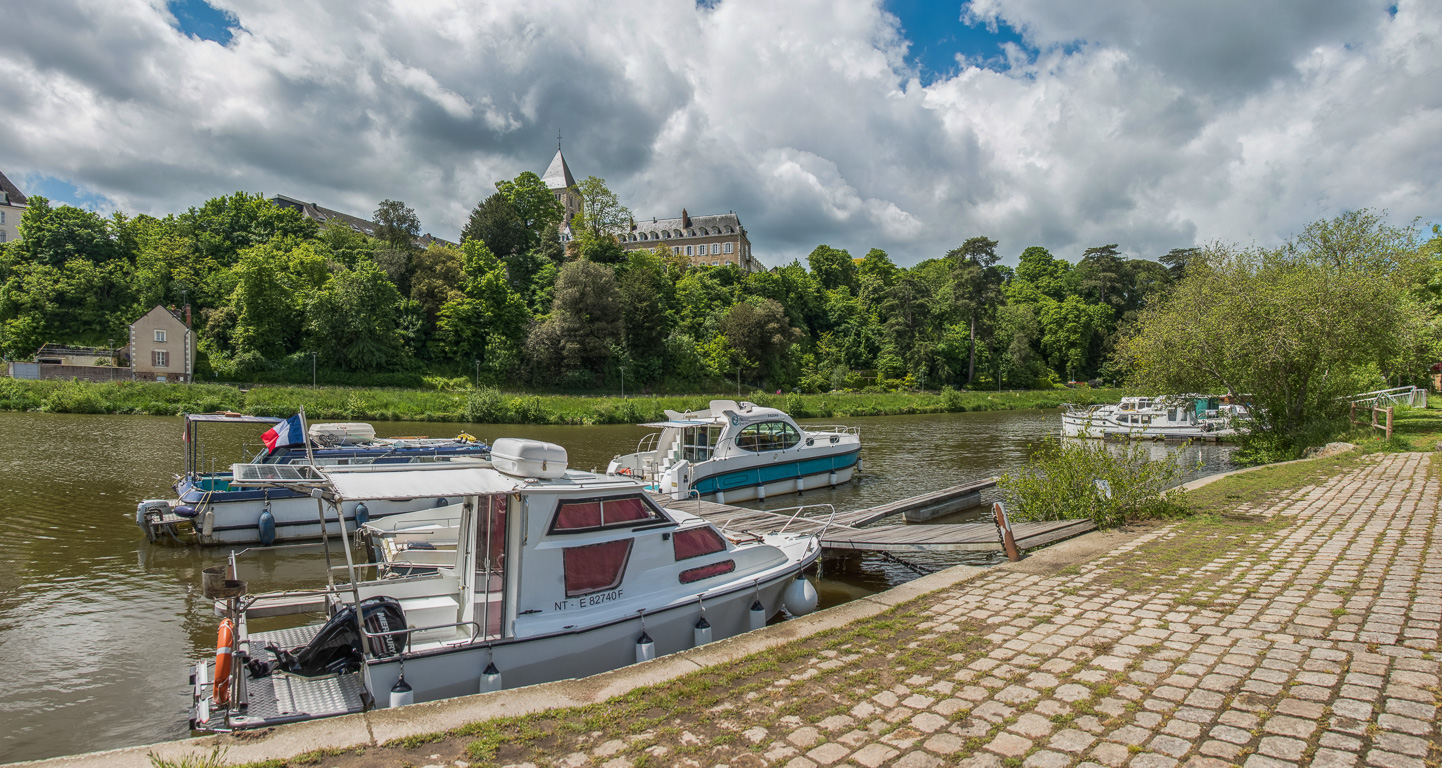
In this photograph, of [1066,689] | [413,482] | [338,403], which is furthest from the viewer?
[338,403]

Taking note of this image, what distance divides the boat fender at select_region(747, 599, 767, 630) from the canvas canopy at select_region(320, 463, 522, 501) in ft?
12.7

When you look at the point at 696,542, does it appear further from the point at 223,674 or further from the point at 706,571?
the point at 223,674

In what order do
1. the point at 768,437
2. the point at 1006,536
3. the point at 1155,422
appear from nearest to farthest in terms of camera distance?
1. the point at 1006,536
2. the point at 768,437
3. the point at 1155,422

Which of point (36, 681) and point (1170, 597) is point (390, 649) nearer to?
point (36, 681)

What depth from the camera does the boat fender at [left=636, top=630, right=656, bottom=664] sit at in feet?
25.3

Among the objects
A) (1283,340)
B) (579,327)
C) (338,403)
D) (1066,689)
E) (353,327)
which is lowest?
(1066,689)

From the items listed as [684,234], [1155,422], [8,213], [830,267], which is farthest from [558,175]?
[1155,422]

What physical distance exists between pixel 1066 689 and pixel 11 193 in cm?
12933

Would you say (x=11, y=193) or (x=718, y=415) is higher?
(x=11, y=193)

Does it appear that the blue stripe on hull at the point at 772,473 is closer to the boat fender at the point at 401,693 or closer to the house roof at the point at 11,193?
the boat fender at the point at 401,693

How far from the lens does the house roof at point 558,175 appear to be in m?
115

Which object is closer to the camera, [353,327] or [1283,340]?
[1283,340]

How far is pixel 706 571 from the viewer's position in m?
8.96

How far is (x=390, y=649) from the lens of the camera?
656 cm
